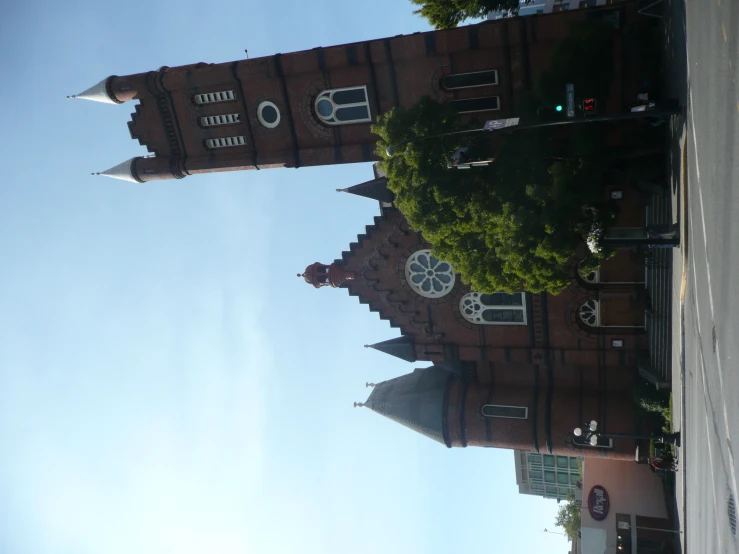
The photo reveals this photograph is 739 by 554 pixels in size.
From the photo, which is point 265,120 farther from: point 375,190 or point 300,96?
point 375,190

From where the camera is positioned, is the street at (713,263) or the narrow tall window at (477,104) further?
the narrow tall window at (477,104)

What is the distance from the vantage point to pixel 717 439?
1323 centimetres

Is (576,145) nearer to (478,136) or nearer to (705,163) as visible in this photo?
(478,136)

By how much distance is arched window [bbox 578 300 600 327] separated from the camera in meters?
26.9

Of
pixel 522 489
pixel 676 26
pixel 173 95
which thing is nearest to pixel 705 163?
pixel 676 26

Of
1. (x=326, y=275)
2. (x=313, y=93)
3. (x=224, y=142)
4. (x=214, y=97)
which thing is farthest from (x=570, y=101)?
(x=224, y=142)

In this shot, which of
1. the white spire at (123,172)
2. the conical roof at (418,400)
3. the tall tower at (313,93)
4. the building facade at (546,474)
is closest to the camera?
the tall tower at (313,93)

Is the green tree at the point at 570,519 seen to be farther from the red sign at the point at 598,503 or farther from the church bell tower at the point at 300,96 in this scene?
the church bell tower at the point at 300,96

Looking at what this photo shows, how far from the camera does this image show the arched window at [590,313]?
26.9 metres

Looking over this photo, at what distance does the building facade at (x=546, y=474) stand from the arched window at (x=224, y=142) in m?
47.7

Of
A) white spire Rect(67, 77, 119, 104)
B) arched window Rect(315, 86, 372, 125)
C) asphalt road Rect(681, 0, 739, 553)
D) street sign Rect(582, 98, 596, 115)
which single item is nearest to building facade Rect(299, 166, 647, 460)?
arched window Rect(315, 86, 372, 125)

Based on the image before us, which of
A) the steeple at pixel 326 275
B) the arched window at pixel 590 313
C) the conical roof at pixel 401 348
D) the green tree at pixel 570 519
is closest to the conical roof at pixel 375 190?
the steeple at pixel 326 275

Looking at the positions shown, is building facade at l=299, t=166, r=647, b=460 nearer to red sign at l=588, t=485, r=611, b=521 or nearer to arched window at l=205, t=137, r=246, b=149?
arched window at l=205, t=137, r=246, b=149

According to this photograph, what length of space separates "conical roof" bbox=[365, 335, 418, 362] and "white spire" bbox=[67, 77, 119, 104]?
19083 millimetres
